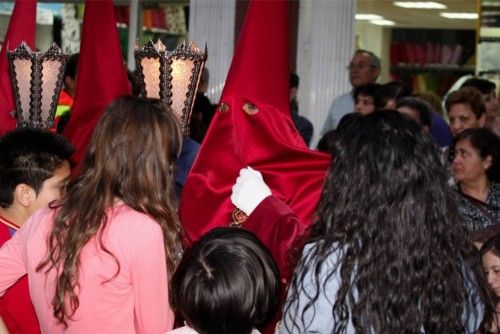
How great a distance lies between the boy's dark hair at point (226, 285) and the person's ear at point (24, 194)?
1.00 metres

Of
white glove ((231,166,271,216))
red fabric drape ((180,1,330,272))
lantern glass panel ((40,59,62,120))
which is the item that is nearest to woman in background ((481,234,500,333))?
red fabric drape ((180,1,330,272))

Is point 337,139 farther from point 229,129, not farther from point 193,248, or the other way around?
point 229,129

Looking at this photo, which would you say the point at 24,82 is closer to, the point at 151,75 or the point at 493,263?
the point at 151,75

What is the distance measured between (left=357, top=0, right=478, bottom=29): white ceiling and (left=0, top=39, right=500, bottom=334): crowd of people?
23.0ft

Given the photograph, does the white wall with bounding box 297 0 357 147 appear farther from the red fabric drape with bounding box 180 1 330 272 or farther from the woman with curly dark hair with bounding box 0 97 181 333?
the woman with curly dark hair with bounding box 0 97 181 333

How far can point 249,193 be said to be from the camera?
3.94 m

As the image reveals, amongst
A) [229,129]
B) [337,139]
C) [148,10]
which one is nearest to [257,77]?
[229,129]

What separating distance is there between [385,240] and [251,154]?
51.6 inches

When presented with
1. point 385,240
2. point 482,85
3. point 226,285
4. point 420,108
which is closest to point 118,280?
point 226,285

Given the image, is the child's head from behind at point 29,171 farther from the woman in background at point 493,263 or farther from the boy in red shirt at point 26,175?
the woman in background at point 493,263

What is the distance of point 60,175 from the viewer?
387 cm

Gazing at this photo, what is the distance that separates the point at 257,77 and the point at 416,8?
6.58 meters

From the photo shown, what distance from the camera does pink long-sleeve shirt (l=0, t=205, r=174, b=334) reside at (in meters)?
3.07

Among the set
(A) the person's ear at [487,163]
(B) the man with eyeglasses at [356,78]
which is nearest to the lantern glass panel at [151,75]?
(A) the person's ear at [487,163]
